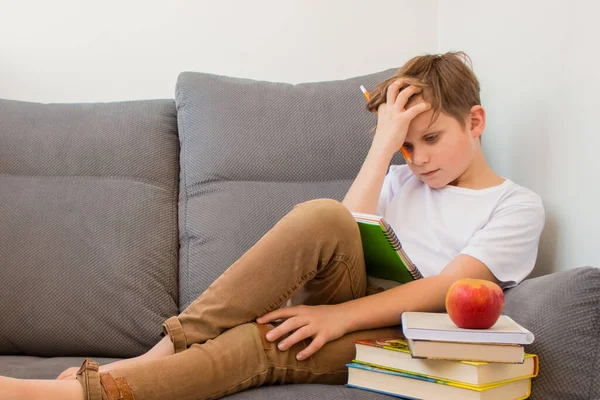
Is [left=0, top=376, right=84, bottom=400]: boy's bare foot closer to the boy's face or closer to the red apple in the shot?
the red apple

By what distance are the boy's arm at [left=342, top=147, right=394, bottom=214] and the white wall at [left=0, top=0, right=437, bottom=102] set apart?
0.67 metres

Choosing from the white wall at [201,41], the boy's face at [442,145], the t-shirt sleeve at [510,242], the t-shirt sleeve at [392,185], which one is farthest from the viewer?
the white wall at [201,41]

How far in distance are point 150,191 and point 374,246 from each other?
2.18 ft

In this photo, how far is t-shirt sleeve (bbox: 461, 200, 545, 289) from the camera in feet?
4.41

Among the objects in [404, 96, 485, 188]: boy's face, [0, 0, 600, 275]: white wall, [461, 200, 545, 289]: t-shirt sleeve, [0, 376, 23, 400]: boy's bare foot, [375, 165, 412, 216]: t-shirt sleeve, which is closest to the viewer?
[0, 376, 23, 400]: boy's bare foot

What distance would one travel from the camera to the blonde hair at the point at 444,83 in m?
1.49

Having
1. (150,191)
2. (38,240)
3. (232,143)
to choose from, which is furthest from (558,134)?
(38,240)

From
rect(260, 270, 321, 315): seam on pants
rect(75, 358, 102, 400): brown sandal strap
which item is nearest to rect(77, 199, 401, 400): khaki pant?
rect(260, 270, 321, 315): seam on pants

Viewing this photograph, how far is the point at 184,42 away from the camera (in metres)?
2.15

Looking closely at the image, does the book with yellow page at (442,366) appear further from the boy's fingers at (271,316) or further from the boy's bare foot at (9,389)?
the boy's bare foot at (9,389)

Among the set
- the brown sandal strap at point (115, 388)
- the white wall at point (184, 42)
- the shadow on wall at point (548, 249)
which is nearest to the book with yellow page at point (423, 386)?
the brown sandal strap at point (115, 388)

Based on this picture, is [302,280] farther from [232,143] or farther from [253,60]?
[253,60]

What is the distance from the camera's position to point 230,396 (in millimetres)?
1132

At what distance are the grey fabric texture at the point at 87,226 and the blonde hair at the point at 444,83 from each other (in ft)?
2.10
